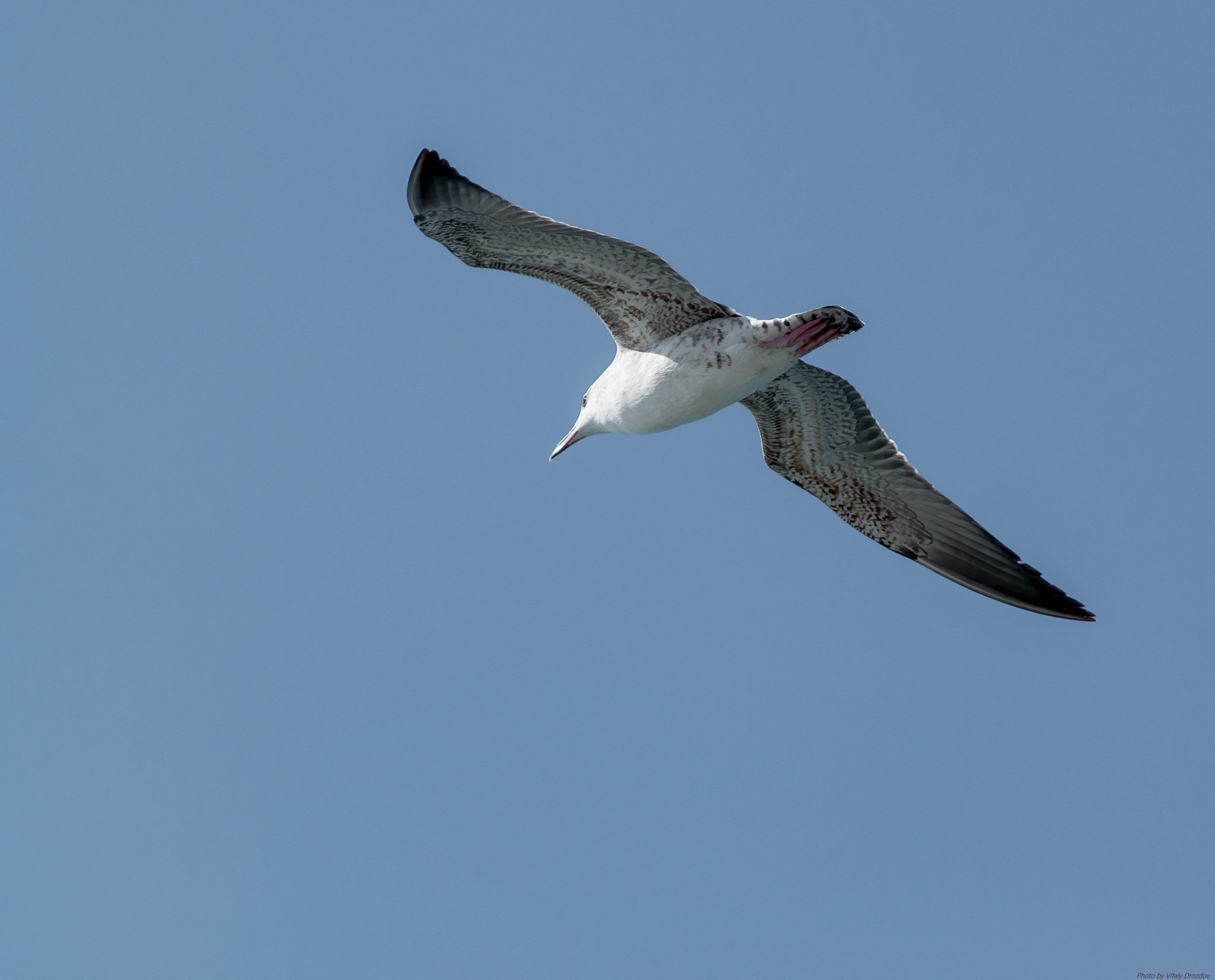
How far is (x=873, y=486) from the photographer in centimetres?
1377

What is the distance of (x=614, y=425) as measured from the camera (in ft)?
41.3

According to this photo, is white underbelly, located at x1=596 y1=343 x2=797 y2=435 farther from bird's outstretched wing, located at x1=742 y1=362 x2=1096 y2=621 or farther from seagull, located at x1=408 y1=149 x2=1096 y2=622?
bird's outstretched wing, located at x1=742 y1=362 x2=1096 y2=621

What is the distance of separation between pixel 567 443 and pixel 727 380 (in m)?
2.39

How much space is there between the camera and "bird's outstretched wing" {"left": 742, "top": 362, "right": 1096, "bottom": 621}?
13.1 meters

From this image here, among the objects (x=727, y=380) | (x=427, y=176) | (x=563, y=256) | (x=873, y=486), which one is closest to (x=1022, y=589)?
(x=873, y=486)

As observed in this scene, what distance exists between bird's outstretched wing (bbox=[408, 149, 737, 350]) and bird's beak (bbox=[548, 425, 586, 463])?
4.74 feet

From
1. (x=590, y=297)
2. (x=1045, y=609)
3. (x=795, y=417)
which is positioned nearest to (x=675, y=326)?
(x=590, y=297)

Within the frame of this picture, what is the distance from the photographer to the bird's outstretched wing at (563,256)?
34.8ft

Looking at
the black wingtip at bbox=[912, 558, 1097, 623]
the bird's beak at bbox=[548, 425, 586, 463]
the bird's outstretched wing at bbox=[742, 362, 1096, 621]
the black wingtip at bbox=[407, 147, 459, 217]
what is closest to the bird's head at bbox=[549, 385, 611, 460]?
the bird's beak at bbox=[548, 425, 586, 463]

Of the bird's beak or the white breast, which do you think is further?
the bird's beak

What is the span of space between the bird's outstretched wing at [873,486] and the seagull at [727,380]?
0.5 inches

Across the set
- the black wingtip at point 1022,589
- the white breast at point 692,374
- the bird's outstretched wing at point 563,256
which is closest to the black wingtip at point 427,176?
the bird's outstretched wing at point 563,256

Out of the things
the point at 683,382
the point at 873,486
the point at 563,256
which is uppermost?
the point at 563,256

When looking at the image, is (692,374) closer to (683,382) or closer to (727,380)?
(683,382)
